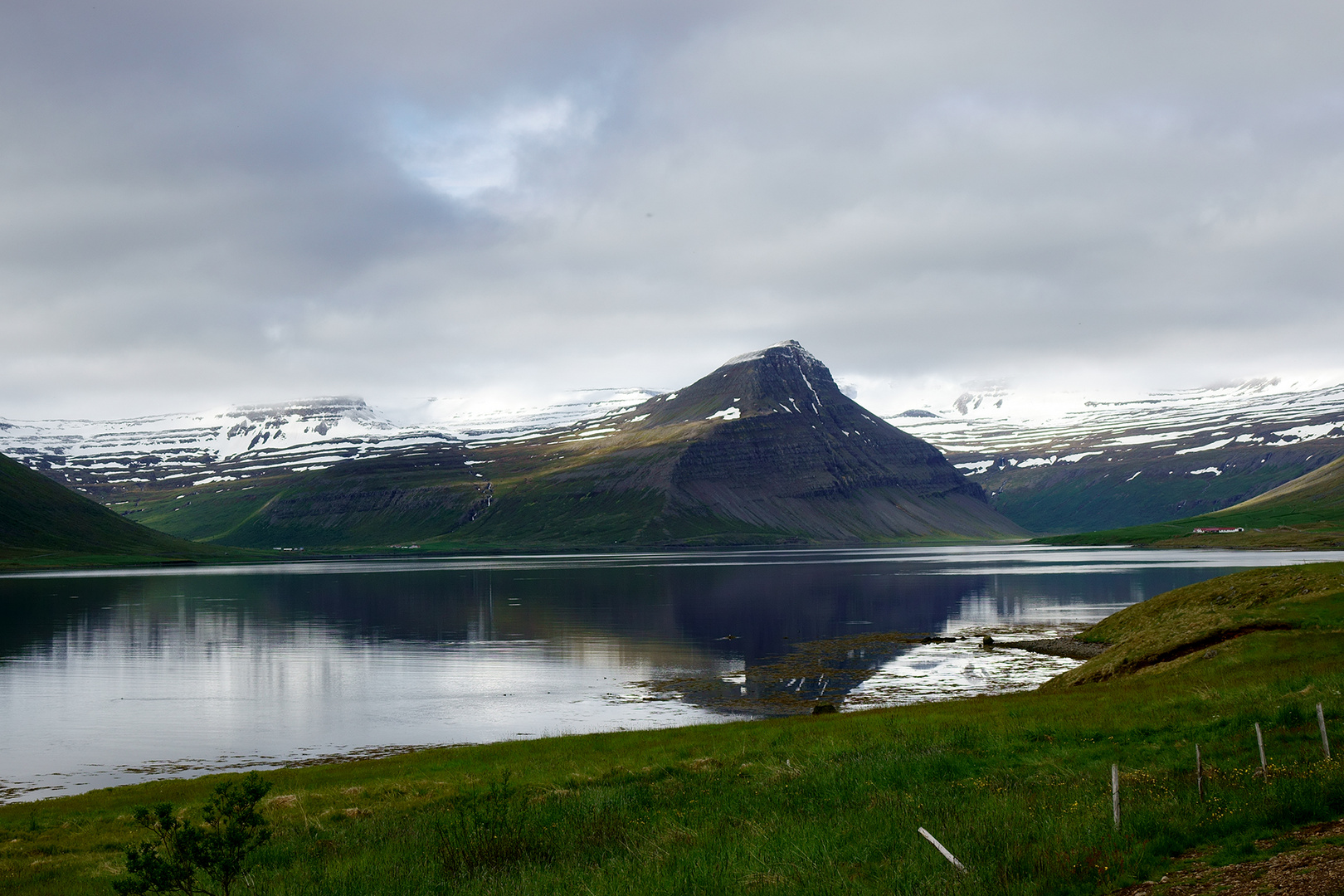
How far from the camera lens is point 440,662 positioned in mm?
79562

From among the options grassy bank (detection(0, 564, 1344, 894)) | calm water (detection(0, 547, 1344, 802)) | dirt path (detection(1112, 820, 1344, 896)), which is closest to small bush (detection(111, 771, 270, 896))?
grassy bank (detection(0, 564, 1344, 894))

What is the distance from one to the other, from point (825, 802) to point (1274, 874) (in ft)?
33.7

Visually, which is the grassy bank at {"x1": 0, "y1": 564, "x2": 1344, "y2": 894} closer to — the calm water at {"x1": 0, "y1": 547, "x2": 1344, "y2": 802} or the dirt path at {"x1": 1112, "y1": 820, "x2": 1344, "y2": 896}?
the dirt path at {"x1": 1112, "y1": 820, "x2": 1344, "y2": 896}

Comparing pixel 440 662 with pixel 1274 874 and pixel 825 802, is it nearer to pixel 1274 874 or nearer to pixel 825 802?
pixel 825 802

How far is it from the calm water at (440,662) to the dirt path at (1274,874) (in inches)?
1511

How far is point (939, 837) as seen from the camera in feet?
58.0

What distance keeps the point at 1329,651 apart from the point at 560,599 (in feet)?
356

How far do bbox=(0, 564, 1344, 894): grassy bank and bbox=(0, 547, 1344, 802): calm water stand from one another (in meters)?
12.1

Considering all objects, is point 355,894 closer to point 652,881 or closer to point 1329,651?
point 652,881

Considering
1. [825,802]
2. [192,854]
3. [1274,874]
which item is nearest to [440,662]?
[825,802]

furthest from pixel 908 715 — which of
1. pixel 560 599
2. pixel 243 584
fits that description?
A: pixel 243 584

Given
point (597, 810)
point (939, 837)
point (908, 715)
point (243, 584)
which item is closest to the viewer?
point (939, 837)

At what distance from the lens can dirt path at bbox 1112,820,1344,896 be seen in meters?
13.0

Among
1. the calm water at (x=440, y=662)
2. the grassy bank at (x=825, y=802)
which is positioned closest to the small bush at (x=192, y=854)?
the grassy bank at (x=825, y=802)
